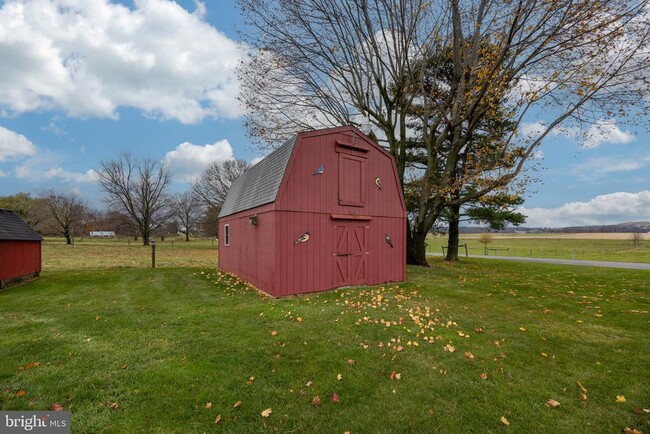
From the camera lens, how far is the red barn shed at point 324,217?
28.3ft

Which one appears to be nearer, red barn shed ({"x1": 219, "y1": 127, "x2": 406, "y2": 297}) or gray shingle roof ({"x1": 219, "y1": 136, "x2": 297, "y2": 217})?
red barn shed ({"x1": 219, "y1": 127, "x2": 406, "y2": 297})

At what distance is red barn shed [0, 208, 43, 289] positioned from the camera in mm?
9438

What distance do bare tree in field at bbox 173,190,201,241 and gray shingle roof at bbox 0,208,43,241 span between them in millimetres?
34734

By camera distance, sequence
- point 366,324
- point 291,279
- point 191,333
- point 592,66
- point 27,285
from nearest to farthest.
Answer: point 191,333 → point 366,324 → point 291,279 → point 27,285 → point 592,66

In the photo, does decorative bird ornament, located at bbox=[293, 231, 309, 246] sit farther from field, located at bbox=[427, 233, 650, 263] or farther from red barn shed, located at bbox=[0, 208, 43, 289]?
field, located at bbox=[427, 233, 650, 263]

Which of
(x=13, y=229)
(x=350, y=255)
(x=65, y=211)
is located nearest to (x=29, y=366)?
(x=350, y=255)

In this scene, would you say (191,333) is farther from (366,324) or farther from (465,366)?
(465,366)

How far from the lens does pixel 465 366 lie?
14.3ft

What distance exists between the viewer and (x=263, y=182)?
1042 cm

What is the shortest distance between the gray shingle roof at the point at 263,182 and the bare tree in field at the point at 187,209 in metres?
35.2

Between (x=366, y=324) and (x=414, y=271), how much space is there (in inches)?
318

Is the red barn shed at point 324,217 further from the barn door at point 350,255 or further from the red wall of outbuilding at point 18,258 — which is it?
the red wall of outbuilding at point 18,258

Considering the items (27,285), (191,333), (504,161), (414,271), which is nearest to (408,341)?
(191,333)

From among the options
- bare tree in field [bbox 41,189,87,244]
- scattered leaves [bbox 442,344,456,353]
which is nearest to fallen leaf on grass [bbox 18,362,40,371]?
scattered leaves [bbox 442,344,456,353]
